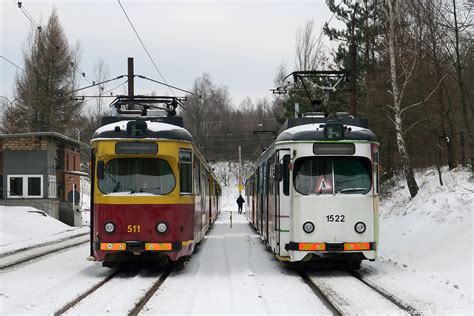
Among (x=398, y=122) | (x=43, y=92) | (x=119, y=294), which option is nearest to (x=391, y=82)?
(x=398, y=122)

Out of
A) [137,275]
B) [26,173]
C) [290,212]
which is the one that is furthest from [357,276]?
[26,173]

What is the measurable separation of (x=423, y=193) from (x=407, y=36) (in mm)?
7118

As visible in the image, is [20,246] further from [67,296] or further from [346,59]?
[346,59]

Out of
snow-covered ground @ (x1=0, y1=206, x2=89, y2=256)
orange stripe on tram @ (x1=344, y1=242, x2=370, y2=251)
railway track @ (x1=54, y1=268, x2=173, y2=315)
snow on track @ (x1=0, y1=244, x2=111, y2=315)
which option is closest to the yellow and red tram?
railway track @ (x1=54, y1=268, x2=173, y2=315)

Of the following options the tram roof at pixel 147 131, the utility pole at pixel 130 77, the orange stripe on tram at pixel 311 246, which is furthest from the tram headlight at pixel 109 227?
the utility pole at pixel 130 77

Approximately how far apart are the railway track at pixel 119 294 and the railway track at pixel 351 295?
2.96 metres

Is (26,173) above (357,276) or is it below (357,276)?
above

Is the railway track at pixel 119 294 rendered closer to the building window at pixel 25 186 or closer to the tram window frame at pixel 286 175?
the tram window frame at pixel 286 175

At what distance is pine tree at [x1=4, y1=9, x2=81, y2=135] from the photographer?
45.1 metres

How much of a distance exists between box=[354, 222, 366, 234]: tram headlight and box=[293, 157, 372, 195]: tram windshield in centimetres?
68

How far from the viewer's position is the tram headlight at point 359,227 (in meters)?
11.9

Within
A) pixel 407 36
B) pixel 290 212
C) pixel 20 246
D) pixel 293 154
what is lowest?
pixel 20 246

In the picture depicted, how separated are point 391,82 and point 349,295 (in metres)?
14.5

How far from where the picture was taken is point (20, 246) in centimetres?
2025
